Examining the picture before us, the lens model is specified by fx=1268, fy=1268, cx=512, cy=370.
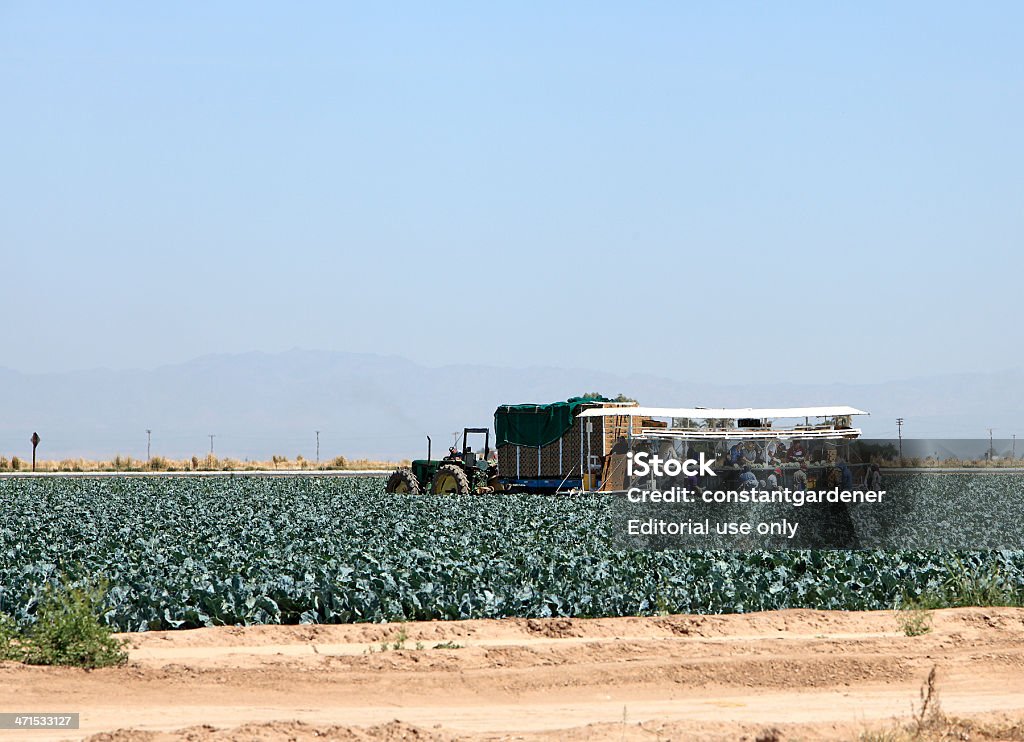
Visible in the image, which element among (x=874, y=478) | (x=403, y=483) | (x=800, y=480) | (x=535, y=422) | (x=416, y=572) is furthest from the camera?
(x=403, y=483)

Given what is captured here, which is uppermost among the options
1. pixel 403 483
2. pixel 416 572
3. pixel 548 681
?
pixel 403 483

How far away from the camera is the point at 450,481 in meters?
37.5

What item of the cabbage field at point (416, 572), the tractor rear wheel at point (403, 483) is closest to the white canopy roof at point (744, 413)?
the cabbage field at point (416, 572)

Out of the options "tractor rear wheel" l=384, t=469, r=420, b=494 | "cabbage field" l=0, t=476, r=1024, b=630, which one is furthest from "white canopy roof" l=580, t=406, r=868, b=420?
"tractor rear wheel" l=384, t=469, r=420, b=494

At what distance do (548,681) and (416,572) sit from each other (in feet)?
15.8

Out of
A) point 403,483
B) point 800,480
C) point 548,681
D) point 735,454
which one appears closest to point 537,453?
point 403,483

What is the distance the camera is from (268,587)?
16.3 metres

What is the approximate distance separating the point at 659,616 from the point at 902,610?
351cm

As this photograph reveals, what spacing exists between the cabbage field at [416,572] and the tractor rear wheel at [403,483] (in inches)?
505

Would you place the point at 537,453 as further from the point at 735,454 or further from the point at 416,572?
the point at 416,572

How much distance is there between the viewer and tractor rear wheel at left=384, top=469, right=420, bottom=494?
40.3m

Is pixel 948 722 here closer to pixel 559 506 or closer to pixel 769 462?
pixel 769 462

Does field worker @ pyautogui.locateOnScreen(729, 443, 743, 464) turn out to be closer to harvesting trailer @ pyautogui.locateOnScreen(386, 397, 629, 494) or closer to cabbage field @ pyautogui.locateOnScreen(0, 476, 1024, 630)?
cabbage field @ pyautogui.locateOnScreen(0, 476, 1024, 630)

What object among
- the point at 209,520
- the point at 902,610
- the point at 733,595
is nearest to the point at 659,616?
the point at 733,595
